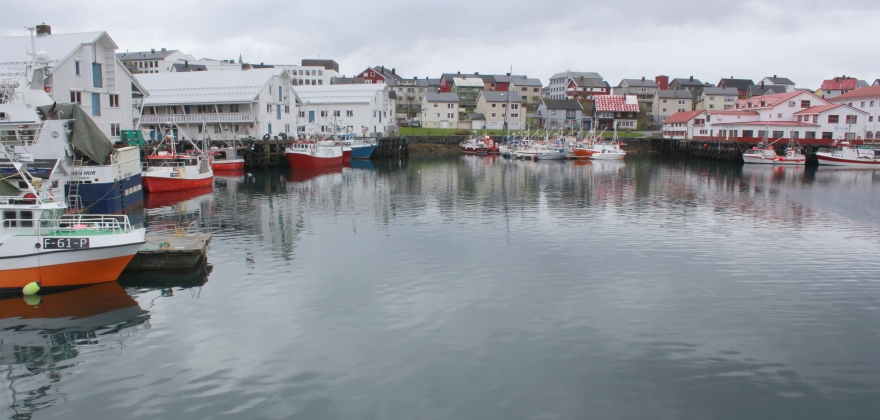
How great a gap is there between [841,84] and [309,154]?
3798 inches

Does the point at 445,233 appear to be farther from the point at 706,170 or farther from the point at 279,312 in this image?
the point at 706,170

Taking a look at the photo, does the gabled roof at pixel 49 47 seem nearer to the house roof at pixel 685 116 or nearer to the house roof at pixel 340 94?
the house roof at pixel 340 94

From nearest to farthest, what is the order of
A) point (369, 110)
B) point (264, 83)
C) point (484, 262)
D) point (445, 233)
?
point (484, 262)
point (445, 233)
point (264, 83)
point (369, 110)

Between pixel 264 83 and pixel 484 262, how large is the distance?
45572mm

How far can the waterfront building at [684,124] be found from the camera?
9312 cm

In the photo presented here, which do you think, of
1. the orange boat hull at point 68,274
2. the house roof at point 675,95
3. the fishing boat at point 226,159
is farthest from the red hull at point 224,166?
the house roof at point 675,95

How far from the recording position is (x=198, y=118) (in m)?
60.9

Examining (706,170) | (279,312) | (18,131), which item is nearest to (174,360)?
(279,312)

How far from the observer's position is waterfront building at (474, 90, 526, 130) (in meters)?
112

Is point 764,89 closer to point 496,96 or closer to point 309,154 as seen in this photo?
point 496,96

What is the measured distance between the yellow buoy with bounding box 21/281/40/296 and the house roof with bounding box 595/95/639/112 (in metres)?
102

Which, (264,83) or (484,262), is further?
(264,83)

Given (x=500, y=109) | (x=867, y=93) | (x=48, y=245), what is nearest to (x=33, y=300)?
(x=48, y=245)

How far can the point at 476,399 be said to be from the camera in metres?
11.3
